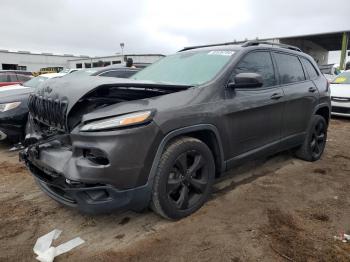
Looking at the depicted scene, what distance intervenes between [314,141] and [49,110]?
3.90 m

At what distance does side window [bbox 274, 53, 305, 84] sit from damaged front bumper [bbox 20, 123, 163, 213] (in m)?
2.36

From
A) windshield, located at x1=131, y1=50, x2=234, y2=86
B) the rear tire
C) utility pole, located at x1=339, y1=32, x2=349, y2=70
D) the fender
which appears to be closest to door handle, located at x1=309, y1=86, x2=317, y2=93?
the rear tire

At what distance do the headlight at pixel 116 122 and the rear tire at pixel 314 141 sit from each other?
123 inches

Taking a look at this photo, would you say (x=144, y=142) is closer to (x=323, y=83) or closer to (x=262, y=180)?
(x=262, y=180)

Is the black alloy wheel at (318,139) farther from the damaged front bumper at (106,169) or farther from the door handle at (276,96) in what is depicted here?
the damaged front bumper at (106,169)

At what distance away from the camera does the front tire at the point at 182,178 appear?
2.77m

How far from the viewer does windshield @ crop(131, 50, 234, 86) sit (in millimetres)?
3435

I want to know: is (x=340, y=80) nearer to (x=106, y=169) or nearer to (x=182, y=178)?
(x=182, y=178)

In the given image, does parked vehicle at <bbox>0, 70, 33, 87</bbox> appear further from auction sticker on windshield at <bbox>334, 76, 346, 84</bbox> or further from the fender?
auction sticker on windshield at <bbox>334, 76, 346, 84</bbox>

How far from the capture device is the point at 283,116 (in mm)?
4125

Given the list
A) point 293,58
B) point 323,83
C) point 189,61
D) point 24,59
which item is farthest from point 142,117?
point 24,59

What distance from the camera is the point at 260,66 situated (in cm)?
393

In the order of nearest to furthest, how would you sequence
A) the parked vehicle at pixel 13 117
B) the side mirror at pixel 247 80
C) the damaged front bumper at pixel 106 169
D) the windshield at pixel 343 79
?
the damaged front bumper at pixel 106 169 < the side mirror at pixel 247 80 < the parked vehicle at pixel 13 117 < the windshield at pixel 343 79

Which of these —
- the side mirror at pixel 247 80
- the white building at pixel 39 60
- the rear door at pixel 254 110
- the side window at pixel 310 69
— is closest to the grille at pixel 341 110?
the side window at pixel 310 69
